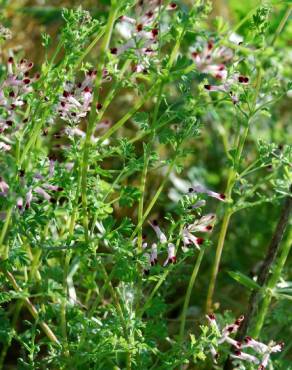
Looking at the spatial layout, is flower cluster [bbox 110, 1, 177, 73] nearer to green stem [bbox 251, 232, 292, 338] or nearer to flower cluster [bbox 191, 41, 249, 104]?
flower cluster [bbox 191, 41, 249, 104]

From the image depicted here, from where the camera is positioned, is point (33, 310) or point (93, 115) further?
point (33, 310)

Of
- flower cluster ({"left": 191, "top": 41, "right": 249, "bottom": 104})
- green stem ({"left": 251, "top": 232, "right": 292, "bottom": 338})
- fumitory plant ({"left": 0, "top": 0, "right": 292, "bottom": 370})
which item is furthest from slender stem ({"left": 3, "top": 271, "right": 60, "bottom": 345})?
flower cluster ({"left": 191, "top": 41, "right": 249, "bottom": 104})

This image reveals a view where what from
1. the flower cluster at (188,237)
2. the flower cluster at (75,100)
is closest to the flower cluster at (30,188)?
the flower cluster at (75,100)

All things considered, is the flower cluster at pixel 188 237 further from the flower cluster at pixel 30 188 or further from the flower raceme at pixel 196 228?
the flower cluster at pixel 30 188

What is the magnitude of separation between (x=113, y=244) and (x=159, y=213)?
5.62 feet

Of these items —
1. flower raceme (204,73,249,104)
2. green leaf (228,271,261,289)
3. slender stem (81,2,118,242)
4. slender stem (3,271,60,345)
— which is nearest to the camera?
slender stem (81,2,118,242)

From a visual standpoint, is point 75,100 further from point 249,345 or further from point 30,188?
point 249,345

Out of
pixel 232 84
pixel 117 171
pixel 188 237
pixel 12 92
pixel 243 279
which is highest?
pixel 232 84

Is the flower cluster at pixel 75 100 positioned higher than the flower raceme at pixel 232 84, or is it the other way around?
the flower raceme at pixel 232 84

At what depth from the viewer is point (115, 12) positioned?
4.99 ft

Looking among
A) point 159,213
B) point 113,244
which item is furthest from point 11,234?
point 159,213

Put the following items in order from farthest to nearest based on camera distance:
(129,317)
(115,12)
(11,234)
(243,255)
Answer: (243,255) < (129,317) < (11,234) < (115,12)

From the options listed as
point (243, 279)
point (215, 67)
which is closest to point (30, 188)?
point (215, 67)

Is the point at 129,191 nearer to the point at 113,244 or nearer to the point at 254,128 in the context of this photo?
the point at 113,244
